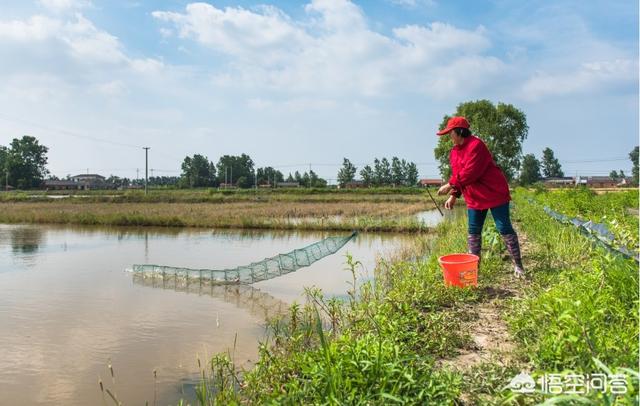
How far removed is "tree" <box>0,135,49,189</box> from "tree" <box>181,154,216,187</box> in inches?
738

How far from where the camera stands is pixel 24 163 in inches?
2357

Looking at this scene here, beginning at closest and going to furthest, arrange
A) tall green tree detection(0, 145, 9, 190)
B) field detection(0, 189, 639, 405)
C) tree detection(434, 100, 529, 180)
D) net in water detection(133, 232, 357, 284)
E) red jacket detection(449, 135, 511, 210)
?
1. field detection(0, 189, 639, 405)
2. red jacket detection(449, 135, 511, 210)
3. net in water detection(133, 232, 357, 284)
4. tree detection(434, 100, 529, 180)
5. tall green tree detection(0, 145, 9, 190)

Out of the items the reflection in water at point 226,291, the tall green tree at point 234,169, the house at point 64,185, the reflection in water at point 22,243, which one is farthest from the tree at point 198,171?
the reflection in water at point 226,291

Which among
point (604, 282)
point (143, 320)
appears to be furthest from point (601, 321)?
point (143, 320)

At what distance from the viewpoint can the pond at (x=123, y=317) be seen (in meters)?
3.66

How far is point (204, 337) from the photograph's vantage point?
4.73 metres

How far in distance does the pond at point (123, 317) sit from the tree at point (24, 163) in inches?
2221

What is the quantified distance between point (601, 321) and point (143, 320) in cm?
461

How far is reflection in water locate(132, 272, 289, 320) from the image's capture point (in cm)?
584

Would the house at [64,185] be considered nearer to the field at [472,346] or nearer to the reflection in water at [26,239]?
the reflection in water at [26,239]

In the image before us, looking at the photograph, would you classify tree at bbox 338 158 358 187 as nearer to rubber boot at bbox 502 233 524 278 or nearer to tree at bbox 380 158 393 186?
tree at bbox 380 158 393 186

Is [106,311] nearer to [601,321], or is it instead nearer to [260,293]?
[260,293]

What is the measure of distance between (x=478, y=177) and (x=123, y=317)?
4.23 m

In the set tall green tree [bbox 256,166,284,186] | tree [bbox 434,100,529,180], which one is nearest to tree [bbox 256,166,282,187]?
tall green tree [bbox 256,166,284,186]
